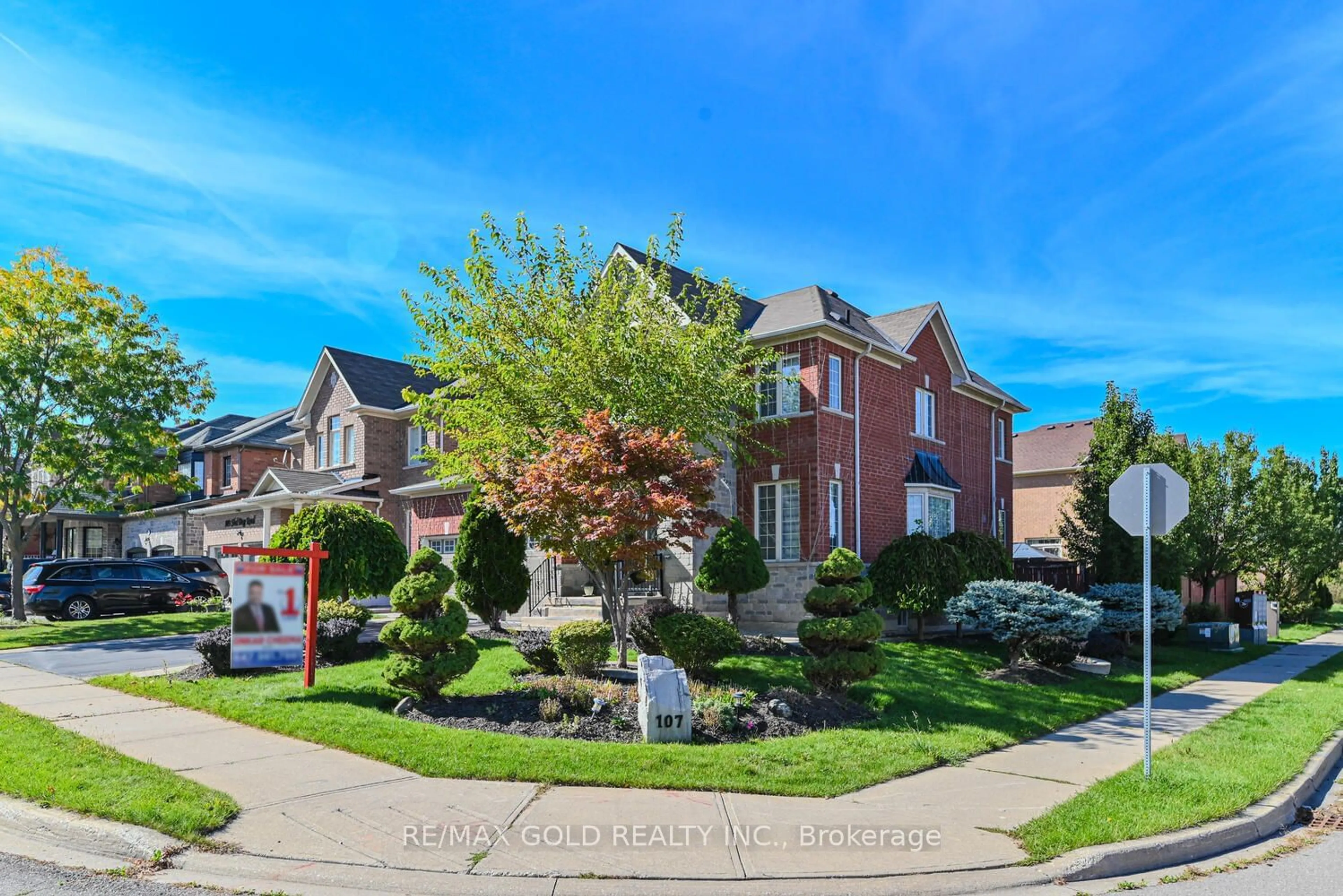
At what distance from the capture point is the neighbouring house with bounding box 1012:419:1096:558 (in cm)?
4009

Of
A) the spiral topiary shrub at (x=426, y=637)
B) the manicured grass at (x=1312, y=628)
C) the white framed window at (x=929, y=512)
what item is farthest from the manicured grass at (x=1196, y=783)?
the manicured grass at (x=1312, y=628)

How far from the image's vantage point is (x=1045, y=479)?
135 ft

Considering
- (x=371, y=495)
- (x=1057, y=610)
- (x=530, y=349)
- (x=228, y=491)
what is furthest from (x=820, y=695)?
(x=228, y=491)

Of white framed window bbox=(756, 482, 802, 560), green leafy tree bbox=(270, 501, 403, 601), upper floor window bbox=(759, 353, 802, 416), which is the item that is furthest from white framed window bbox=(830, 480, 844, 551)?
green leafy tree bbox=(270, 501, 403, 601)

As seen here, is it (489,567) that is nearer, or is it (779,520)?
(489,567)

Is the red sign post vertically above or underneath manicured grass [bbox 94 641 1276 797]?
above

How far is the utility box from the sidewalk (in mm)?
14689

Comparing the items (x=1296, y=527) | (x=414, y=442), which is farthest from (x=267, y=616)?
(x=1296, y=527)

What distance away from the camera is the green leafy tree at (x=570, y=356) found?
16.0 metres

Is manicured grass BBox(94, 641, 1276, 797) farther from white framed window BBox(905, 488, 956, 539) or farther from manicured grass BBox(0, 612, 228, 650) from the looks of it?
white framed window BBox(905, 488, 956, 539)

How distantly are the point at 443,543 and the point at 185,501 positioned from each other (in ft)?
64.6

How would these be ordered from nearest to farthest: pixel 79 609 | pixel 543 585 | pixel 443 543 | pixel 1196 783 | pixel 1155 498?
pixel 1196 783, pixel 1155 498, pixel 543 585, pixel 79 609, pixel 443 543

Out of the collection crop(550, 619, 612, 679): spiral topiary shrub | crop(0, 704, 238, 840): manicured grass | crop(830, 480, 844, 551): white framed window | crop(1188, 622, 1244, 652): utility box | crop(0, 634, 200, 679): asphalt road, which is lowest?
crop(1188, 622, 1244, 652): utility box

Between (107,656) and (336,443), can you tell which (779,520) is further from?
(336,443)
